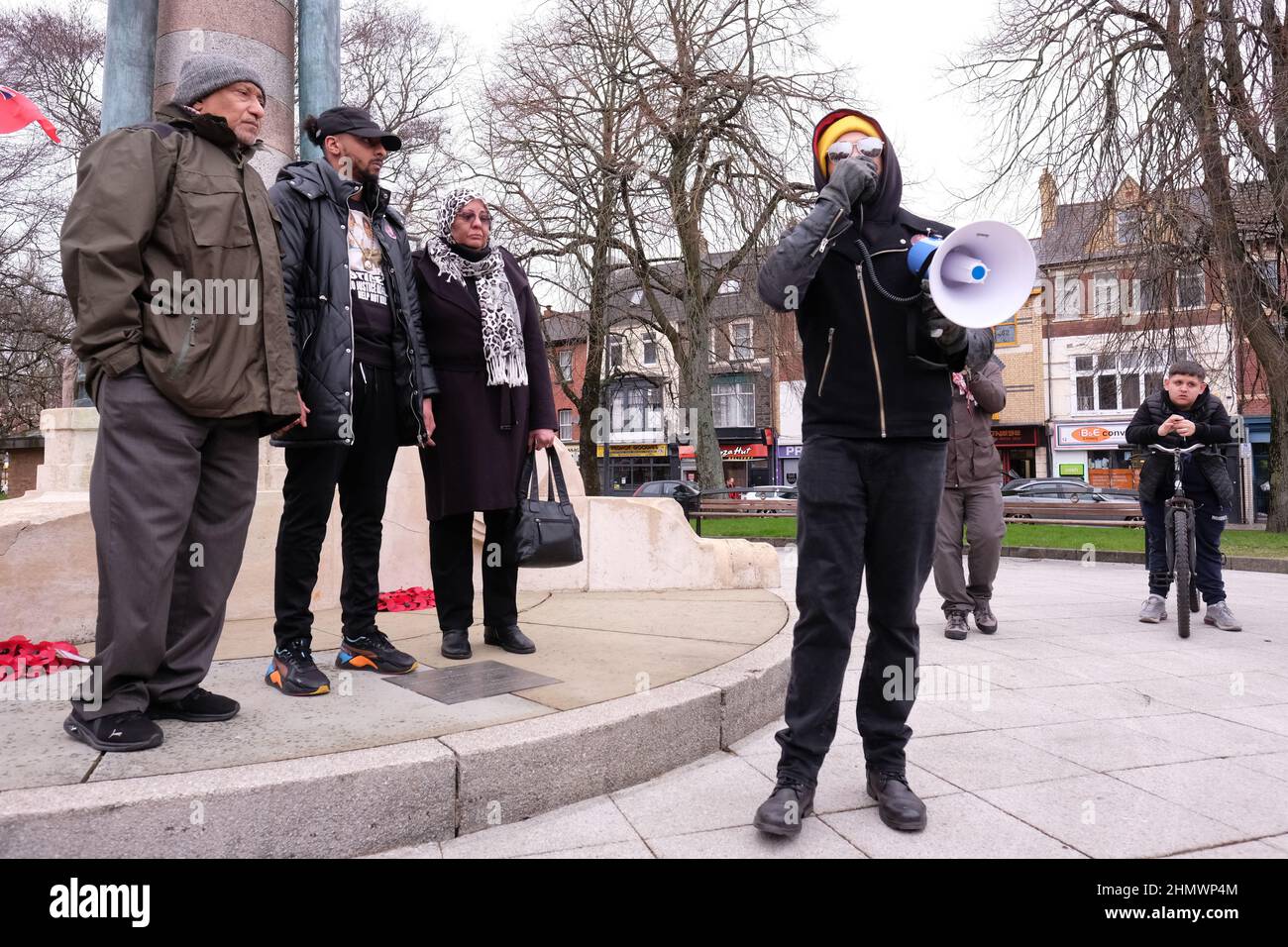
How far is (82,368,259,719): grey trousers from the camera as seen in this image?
2.65m

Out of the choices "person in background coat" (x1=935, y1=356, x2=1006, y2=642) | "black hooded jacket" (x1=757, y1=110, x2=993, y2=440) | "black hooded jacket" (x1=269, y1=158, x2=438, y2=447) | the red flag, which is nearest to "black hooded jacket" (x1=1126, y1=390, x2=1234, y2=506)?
"person in background coat" (x1=935, y1=356, x2=1006, y2=642)

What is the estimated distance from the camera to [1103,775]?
3037mm

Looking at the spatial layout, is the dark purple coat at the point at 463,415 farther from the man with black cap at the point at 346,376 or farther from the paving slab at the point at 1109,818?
the paving slab at the point at 1109,818

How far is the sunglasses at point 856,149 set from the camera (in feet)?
8.79

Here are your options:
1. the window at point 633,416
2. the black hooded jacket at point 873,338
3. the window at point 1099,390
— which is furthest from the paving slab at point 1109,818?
the window at point 633,416

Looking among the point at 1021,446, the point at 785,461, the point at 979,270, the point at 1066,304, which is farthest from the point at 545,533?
the point at 785,461

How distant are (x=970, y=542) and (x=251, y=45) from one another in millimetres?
5717

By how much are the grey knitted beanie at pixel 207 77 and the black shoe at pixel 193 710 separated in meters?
2.00

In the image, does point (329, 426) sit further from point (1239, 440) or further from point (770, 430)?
point (770, 430)

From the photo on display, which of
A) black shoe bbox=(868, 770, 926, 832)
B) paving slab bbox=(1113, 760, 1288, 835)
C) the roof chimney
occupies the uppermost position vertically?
the roof chimney

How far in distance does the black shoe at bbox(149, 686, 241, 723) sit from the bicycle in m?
5.98

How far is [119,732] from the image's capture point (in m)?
2.57

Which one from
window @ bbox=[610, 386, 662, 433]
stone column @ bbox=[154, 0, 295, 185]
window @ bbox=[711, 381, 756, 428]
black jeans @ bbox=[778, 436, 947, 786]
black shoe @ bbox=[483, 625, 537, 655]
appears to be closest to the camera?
black jeans @ bbox=[778, 436, 947, 786]

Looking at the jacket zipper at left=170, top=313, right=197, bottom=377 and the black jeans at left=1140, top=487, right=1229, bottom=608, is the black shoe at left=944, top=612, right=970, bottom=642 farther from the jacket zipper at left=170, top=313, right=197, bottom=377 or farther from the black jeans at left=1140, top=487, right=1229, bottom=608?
the jacket zipper at left=170, top=313, right=197, bottom=377
